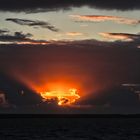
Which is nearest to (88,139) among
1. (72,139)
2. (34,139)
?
(72,139)

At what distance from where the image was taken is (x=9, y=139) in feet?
468

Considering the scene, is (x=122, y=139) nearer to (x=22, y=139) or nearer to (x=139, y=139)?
(x=139, y=139)

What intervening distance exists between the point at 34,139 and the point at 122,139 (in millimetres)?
20254

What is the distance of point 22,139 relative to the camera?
145 m

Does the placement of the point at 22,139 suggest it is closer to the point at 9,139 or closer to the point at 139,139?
the point at 9,139

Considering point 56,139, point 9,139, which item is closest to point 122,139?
point 56,139

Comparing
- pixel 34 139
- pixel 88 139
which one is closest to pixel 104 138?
pixel 88 139

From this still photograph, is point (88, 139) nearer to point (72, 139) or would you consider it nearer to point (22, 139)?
point (72, 139)

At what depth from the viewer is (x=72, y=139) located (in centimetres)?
14262

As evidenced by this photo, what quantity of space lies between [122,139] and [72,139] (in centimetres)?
1145

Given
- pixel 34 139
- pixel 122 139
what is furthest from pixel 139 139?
pixel 34 139

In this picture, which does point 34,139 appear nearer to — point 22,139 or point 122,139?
point 22,139

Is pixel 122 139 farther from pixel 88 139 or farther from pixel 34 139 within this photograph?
pixel 34 139

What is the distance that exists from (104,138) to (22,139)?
19.3 m
